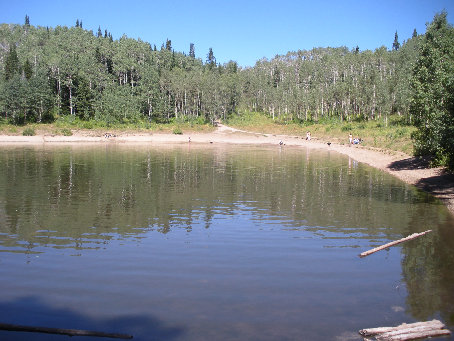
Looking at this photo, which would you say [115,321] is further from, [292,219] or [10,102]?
[10,102]

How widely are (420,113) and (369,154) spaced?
2070cm

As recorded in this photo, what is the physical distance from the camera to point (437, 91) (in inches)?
1176

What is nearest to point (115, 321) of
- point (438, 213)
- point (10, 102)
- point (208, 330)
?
point (208, 330)

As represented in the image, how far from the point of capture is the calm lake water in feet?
34.8

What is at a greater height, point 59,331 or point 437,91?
point 437,91

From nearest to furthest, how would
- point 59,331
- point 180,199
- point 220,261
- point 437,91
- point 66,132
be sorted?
point 59,331 < point 220,261 < point 180,199 < point 437,91 < point 66,132

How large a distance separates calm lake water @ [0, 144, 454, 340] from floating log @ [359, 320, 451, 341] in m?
0.44

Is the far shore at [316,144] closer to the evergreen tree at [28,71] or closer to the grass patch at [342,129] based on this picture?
the grass patch at [342,129]

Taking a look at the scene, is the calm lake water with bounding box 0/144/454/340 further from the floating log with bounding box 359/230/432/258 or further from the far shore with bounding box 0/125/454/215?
the far shore with bounding box 0/125/454/215

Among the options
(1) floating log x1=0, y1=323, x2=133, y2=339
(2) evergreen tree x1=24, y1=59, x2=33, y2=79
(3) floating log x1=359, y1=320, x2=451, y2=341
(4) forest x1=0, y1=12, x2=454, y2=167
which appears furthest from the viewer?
(2) evergreen tree x1=24, y1=59, x2=33, y2=79

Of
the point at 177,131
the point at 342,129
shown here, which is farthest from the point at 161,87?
the point at 342,129

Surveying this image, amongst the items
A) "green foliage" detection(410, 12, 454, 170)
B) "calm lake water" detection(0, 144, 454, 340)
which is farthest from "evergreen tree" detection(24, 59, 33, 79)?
"green foliage" detection(410, 12, 454, 170)

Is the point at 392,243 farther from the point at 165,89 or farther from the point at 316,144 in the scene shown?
the point at 165,89

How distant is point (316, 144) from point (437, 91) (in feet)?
163
